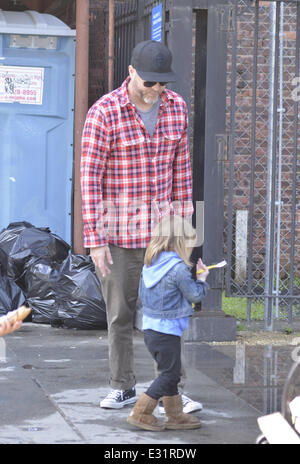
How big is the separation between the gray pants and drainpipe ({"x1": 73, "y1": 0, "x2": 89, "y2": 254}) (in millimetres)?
3435

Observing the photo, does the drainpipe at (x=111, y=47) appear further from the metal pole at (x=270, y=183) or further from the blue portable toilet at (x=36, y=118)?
the metal pole at (x=270, y=183)

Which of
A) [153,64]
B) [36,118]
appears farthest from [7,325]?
[36,118]

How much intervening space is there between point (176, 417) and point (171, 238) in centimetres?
94

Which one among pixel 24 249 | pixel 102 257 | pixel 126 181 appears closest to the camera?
pixel 102 257

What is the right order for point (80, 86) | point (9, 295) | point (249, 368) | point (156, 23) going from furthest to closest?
point (80, 86) → point (9, 295) → point (156, 23) → point (249, 368)

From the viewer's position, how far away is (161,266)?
4.69 m

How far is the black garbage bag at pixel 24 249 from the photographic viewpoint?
8.04 metres

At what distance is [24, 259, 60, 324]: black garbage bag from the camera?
7730 millimetres

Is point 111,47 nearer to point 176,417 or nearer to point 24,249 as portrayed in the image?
point 24,249

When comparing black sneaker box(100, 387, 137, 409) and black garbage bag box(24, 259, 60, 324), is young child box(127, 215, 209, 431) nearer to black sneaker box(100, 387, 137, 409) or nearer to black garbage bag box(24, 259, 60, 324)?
black sneaker box(100, 387, 137, 409)

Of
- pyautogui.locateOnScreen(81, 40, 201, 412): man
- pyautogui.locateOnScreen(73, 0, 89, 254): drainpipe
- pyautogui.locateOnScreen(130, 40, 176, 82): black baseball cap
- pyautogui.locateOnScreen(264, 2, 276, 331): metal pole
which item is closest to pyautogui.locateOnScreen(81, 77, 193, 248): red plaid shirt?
pyautogui.locateOnScreen(81, 40, 201, 412): man

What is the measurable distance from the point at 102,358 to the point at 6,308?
1497 millimetres

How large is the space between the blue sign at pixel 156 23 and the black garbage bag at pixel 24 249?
2.06m

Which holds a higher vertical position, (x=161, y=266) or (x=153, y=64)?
(x=153, y=64)
